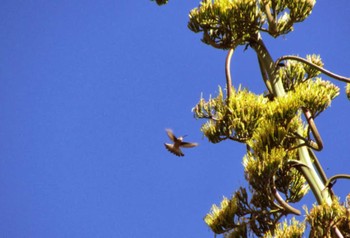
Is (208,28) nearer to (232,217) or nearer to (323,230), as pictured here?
(232,217)

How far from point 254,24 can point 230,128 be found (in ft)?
3.34

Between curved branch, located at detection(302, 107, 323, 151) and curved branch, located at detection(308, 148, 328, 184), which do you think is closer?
curved branch, located at detection(302, 107, 323, 151)

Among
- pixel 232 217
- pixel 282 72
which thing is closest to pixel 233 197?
pixel 232 217

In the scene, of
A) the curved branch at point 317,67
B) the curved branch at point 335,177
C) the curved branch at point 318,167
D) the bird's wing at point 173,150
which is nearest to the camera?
the curved branch at point 335,177

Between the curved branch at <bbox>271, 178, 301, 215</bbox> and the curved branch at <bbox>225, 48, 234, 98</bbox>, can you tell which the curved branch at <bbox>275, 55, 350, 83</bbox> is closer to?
the curved branch at <bbox>225, 48, 234, 98</bbox>

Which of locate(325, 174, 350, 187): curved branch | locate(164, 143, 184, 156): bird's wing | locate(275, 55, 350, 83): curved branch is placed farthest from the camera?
locate(164, 143, 184, 156): bird's wing

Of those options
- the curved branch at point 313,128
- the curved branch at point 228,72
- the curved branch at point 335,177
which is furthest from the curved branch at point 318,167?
the curved branch at point 228,72

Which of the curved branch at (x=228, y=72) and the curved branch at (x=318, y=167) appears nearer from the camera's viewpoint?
the curved branch at (x=228, y=72)

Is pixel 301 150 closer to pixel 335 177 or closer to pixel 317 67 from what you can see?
pixel 335 177

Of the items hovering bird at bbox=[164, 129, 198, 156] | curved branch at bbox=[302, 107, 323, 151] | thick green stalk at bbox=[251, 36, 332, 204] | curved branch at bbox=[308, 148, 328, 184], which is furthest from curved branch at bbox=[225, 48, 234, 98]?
curved branch at bbox=[308, 148, 328, 184]

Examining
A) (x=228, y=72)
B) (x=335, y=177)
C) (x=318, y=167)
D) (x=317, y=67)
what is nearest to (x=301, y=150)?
(x=318, y=167)

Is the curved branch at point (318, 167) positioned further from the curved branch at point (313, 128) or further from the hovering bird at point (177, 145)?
the hovering bird at point (177, 145)

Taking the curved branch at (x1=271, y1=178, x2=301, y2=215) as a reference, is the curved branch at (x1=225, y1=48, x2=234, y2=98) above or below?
above

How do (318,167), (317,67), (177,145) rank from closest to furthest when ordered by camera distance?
(317,67), (318,167), (177,145)
